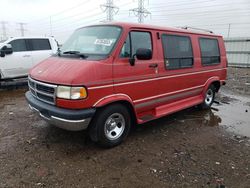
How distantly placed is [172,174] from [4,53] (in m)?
8.15

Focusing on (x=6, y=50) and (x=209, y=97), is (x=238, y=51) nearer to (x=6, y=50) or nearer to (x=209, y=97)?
(x=209, y=97)

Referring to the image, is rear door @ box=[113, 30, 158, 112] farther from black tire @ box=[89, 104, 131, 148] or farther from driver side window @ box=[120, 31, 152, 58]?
black tire @ box=[89, 104, 131, 148]

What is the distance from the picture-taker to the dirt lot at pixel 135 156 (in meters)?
3.24

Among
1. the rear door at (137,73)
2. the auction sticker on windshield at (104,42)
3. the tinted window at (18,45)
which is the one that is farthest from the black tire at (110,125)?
the tinted window at (18,45)

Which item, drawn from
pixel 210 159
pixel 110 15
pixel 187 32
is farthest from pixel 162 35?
pixel 110 15

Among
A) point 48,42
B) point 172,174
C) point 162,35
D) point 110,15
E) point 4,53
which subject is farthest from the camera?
point 110,15

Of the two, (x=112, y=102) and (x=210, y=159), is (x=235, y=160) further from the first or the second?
(x=112, y=102)

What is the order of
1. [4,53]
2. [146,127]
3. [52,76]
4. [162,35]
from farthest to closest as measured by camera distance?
[4,53] < [146,127] < [162,35] < [52,76]

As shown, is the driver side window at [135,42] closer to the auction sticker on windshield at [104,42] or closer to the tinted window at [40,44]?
the auction sticker on windshield at [104,42]

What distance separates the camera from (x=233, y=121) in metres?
5.88

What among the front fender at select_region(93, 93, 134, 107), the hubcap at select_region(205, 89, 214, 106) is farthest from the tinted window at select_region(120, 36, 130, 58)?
the hubcap at select_region(205, 89, 214, 106)

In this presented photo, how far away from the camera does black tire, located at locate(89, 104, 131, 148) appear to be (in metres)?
3.80

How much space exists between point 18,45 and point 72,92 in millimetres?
7209

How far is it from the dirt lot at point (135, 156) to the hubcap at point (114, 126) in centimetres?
25
